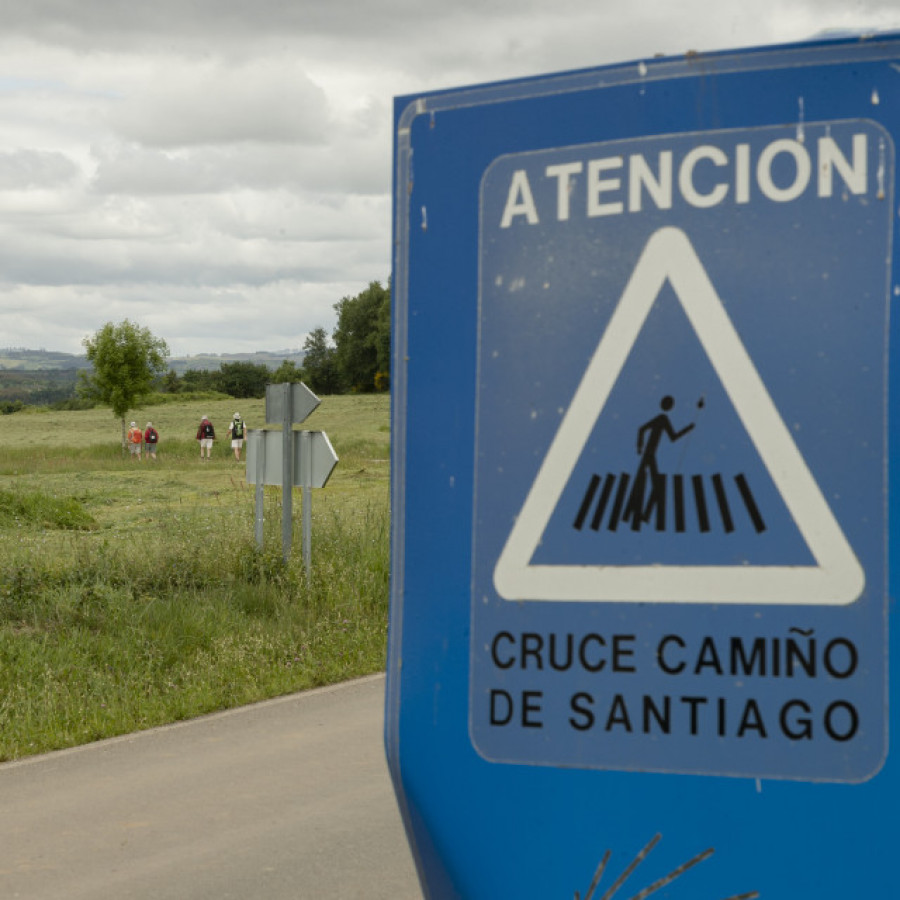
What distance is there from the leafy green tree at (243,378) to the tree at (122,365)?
60.1 metres

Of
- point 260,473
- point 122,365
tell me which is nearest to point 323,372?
point 122,365

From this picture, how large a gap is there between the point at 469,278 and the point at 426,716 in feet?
2.15

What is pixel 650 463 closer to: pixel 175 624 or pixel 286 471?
pixel 175 624

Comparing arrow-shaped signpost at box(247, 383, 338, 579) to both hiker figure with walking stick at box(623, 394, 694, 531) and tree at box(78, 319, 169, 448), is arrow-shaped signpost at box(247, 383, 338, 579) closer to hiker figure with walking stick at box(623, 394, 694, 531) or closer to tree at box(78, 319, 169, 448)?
hiker figure with walking stick at box(623, 394, 694, 531)

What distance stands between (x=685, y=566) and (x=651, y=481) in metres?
0.13

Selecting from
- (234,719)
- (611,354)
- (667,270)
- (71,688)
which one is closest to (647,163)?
(667,270)

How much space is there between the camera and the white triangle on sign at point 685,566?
178cm

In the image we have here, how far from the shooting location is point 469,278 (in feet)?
6.33

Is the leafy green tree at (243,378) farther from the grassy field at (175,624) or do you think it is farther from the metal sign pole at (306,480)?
the metal sign pole at (306,480)

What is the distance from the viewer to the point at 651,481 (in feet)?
5.99

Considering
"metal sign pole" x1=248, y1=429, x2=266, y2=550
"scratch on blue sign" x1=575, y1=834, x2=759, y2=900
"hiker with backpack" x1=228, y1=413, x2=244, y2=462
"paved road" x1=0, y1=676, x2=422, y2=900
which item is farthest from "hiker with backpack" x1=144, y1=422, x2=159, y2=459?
"scratch on blue sign" x1=575, y1=834, x2=759, y2=900

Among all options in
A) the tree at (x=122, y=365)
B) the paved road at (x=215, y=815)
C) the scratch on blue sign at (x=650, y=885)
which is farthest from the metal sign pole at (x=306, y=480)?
the tree at (x=122, y=365)

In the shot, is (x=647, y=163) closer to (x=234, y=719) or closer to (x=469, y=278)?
(x=469, y=278)

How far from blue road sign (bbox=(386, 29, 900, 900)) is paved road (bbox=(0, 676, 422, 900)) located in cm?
318
